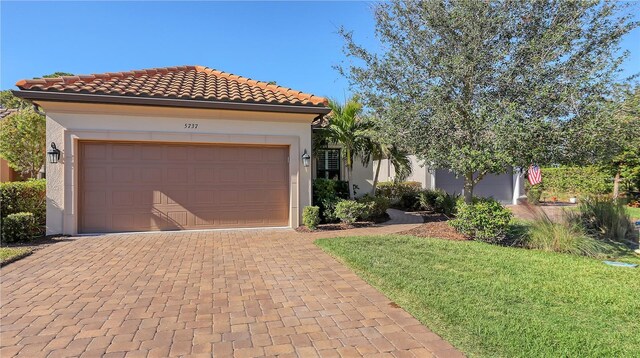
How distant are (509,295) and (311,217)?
600 centimetres

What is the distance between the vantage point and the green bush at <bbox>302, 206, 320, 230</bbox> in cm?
994

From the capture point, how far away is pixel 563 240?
7.80 m

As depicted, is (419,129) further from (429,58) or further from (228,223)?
(228,223)

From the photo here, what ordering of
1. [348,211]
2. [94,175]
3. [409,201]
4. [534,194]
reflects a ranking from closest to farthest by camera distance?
[94,175] < [348,211] < [409,201] < [534,194]

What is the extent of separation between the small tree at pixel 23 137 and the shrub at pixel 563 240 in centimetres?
1514

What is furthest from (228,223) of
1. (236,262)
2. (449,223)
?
(449,223)

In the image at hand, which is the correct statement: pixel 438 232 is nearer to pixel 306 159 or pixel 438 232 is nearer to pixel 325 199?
pixel 325 199

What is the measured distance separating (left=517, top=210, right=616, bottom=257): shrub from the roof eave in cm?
623

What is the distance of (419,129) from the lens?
345 inches

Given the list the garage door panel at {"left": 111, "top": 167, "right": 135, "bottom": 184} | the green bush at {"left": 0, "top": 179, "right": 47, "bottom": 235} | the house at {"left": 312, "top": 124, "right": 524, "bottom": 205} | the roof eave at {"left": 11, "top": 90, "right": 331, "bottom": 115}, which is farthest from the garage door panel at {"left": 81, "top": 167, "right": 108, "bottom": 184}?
the house at {"left": 312, "top": 124, "right": 524, "bottom": 205}

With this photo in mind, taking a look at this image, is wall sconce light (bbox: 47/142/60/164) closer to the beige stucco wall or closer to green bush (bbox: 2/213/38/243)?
the beige stucco wall

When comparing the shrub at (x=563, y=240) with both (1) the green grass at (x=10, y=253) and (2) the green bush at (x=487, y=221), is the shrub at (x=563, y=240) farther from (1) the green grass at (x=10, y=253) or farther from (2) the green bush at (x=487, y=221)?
(1) the green grass at (x=10, y=253)

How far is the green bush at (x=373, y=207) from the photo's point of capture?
11159 mm

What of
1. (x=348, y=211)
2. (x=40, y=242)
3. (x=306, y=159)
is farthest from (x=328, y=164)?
(x=40, y=242)
